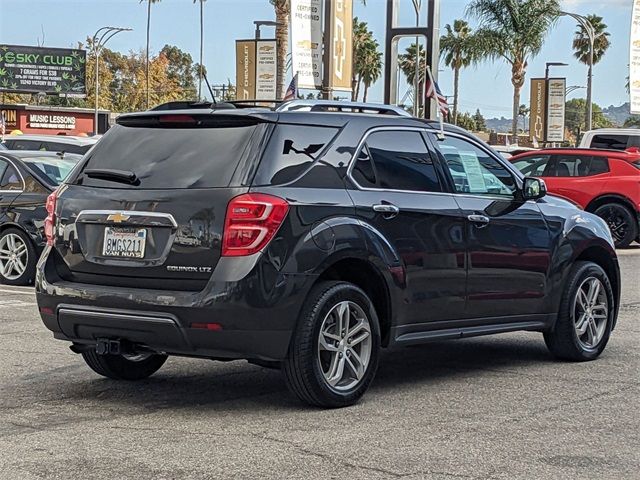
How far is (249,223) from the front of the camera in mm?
6566

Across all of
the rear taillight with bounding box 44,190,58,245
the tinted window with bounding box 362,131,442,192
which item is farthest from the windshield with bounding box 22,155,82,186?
the tinted window with bounding box 362,131,442,192

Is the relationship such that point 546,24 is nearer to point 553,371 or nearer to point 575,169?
point 575,169

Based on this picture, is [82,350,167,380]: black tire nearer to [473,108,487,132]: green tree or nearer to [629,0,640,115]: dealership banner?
[629,0,640,115]: dealership banner

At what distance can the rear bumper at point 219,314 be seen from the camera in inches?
256

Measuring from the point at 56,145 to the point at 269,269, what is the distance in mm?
15477

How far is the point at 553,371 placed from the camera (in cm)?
850

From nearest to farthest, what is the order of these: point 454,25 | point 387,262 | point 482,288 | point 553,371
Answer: point 387,262 < point 482,288 < point 553,371 < point 454,25

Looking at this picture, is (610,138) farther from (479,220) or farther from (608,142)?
(479,220)

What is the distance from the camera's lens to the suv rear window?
6.82 m

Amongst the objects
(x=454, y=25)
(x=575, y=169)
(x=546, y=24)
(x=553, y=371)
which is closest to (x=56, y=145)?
(x=575, y=169)

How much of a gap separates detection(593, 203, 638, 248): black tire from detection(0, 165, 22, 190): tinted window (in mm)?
11326

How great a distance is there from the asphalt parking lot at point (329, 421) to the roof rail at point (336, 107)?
1.71 metres

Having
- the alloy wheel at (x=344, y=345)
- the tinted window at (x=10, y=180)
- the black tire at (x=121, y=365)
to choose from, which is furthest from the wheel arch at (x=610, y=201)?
the alloy wheel at (x=344, y=345)

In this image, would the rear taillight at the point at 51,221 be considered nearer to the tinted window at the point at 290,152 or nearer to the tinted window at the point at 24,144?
the tinted window at the point at 290,152
